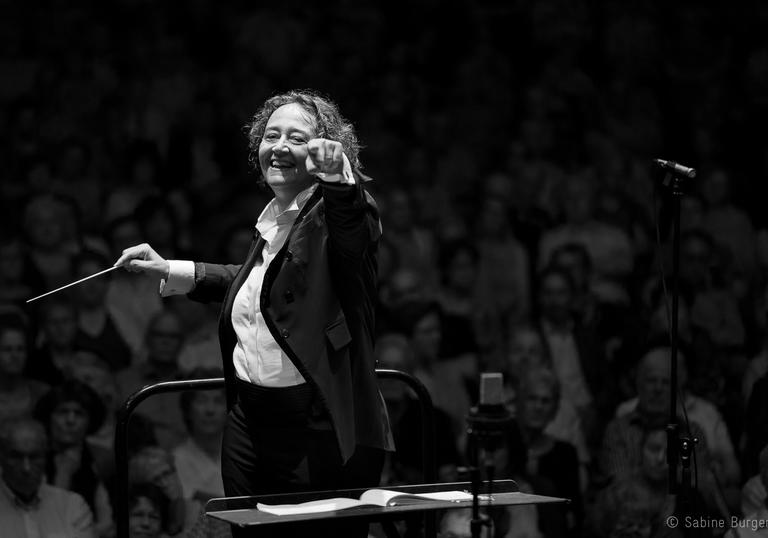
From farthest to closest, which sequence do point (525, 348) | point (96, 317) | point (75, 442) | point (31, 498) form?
point (525, 348) < point (96, 317) < point (75, 442) < point (31, 498)

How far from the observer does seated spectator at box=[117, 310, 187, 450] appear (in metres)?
4.65

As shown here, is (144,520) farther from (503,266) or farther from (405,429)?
(503,266)

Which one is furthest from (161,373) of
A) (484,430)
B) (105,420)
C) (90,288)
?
(484,430)

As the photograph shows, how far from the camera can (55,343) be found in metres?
4.73

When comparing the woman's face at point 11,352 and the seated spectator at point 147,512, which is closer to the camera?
the seated spectator at point 147,512

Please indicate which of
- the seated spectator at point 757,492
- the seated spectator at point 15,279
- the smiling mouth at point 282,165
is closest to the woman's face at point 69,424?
the seated spectator at point 15,279

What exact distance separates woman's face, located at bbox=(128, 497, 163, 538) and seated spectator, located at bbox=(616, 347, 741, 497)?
1795 mm

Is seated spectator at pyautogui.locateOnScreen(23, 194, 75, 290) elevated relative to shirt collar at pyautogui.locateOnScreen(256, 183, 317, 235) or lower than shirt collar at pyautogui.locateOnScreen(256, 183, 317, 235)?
elevated

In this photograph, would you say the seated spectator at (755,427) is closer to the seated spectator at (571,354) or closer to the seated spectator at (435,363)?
the seated spectator at (571,354)

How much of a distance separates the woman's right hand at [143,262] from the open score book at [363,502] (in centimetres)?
68

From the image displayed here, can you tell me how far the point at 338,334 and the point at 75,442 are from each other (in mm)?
2176

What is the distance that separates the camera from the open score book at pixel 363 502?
7.34ft

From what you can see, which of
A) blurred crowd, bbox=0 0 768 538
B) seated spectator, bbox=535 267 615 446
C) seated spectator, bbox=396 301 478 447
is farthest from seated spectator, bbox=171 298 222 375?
seated spectator, bbox=535 267 615 446

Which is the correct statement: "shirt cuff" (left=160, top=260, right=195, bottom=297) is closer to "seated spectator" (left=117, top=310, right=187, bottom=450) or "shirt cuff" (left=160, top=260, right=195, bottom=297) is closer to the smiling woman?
the smiling woman
